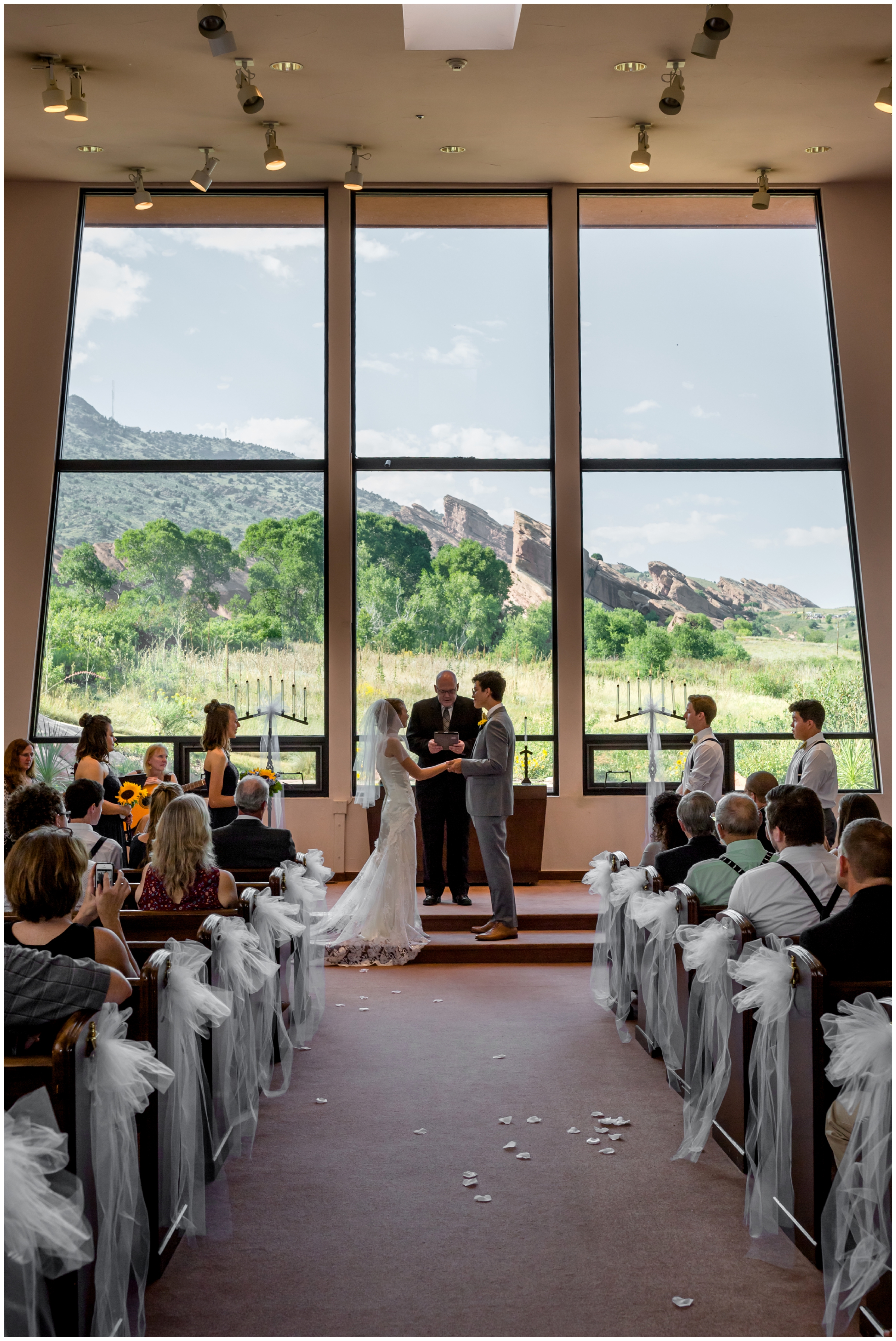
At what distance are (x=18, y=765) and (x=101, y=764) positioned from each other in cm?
52

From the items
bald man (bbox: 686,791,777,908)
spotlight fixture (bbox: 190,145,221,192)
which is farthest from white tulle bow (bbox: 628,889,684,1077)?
spotlight fixture (bbox: 190,145,221,192)

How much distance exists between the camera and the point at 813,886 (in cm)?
355

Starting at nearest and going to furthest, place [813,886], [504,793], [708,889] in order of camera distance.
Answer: [813,886]
[708,889]
[504,793]

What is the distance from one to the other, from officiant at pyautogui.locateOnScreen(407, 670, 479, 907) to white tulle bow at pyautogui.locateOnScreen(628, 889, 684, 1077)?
9.91 ft

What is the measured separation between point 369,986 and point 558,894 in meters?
2.36

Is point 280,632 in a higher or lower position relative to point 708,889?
higher

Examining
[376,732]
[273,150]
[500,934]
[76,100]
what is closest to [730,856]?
[500,934]

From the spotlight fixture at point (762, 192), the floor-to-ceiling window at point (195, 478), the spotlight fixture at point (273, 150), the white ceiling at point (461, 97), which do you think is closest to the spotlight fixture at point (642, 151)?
the white ceiling at point (461, 97)

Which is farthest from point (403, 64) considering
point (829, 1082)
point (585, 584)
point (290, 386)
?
point (829, 1082)

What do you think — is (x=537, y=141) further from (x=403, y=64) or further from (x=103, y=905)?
(x=103, y=905)

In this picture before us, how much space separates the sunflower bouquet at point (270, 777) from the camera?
814 cm

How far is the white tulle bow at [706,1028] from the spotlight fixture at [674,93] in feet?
17.8

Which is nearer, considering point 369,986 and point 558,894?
point 369,986

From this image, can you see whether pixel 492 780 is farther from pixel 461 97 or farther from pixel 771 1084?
pixel 461 97
